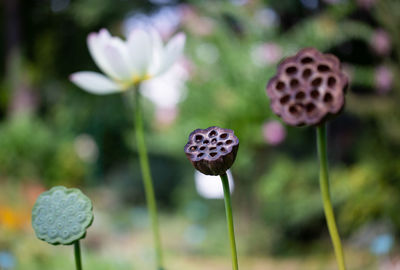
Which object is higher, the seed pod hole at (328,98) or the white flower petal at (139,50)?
the white flower petal at (139,50)

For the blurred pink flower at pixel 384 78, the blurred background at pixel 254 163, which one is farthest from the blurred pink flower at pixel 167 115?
the blurred pink flower at pixel 384 78

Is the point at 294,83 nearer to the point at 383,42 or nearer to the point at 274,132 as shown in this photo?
the point at 274,132

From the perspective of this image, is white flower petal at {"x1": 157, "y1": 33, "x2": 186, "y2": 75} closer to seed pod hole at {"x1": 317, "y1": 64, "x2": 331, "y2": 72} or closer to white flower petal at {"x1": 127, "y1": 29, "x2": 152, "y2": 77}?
white flower petal at {"x1": 127, "y1": 29, "x2": 152, "y2": 77}

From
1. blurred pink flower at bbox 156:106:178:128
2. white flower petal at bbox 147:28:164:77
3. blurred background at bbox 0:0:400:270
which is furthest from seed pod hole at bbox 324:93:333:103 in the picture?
blurred pink flower at bbox 156:106:178:128

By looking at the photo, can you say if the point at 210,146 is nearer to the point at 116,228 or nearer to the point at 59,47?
the point at 116,228

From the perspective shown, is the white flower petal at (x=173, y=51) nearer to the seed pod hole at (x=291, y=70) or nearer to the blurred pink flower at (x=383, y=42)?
the seed pod hole at (x=291, y=70)
